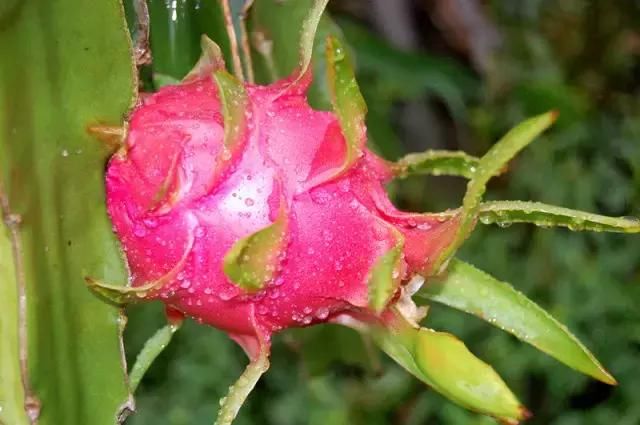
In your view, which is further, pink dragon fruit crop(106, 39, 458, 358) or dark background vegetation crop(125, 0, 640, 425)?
dark background vegetation crop(125, 0, 640, 425)

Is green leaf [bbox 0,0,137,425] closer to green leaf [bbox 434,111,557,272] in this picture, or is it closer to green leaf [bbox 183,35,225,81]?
green leaf [bbox 183,35,225,81]

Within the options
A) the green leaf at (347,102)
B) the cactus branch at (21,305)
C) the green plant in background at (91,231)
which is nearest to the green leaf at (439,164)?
the green plant in background at (91,231)

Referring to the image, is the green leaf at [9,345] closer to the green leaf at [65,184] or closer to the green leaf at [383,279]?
the green leaf at [65,184]

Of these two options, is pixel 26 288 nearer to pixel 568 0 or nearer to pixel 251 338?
pixel 251 338

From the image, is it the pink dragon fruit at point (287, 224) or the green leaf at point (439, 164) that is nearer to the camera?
the pink dragon fruit at point (287, 224)

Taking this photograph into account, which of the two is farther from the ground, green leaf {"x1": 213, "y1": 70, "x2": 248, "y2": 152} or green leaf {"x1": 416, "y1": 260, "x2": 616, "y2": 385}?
green leaf {"x1": 213, "y1": 70, "x2": 248, "y2": 152}

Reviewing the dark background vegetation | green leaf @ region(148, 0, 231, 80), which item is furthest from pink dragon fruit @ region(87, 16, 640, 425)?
the dark background vegetation

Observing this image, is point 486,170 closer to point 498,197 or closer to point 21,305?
point 21,305
